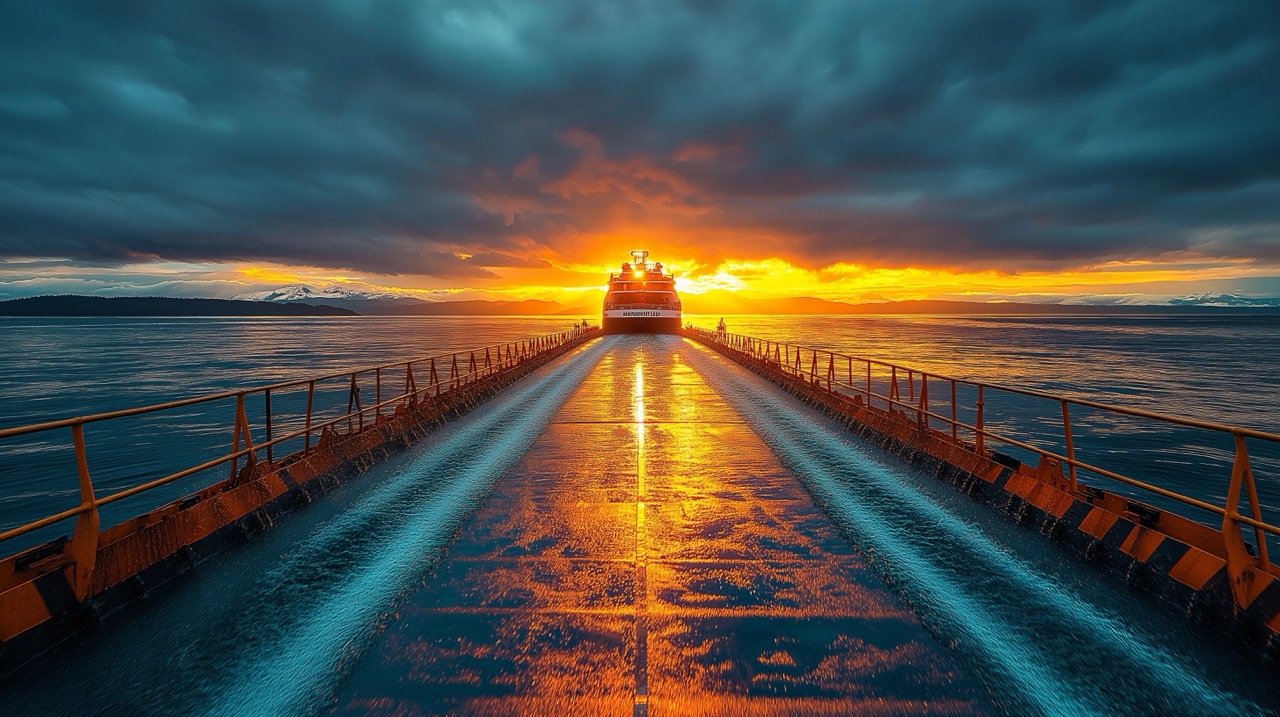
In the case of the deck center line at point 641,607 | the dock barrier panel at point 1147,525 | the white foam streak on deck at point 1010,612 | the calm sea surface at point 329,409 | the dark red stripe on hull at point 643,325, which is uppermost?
the dark red stripe on hull at point 643,325

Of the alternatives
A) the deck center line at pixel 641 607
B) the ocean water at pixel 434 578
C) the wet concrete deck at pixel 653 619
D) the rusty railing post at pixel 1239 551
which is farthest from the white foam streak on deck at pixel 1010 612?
the deck center line at pixel 641 607

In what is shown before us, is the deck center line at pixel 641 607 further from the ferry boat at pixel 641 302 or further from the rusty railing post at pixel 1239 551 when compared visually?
the ferry boat at pixel 641 302

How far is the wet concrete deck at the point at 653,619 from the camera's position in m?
3.98

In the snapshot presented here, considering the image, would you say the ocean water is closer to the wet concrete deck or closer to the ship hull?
the wet concrete deck

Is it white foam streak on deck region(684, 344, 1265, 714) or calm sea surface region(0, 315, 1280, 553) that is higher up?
white foam streak on deck region(684, 344, 1265, 714)

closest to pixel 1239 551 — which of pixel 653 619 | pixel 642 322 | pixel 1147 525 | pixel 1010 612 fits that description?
pixel 1147 525

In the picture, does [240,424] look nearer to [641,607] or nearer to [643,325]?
[641,607]

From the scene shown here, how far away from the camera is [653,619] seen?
4.91 meters

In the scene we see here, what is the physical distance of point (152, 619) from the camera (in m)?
4.95

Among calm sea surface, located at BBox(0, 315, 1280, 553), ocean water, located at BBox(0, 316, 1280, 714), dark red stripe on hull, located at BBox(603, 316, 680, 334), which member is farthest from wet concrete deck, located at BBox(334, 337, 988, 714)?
dark red stripe on hull, located at BBox(603, 316, 680, 334)

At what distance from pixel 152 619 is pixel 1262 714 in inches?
325

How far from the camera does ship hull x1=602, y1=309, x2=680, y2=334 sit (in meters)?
64.2

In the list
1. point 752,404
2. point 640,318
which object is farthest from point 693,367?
point 640,318

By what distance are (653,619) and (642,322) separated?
60596mm
